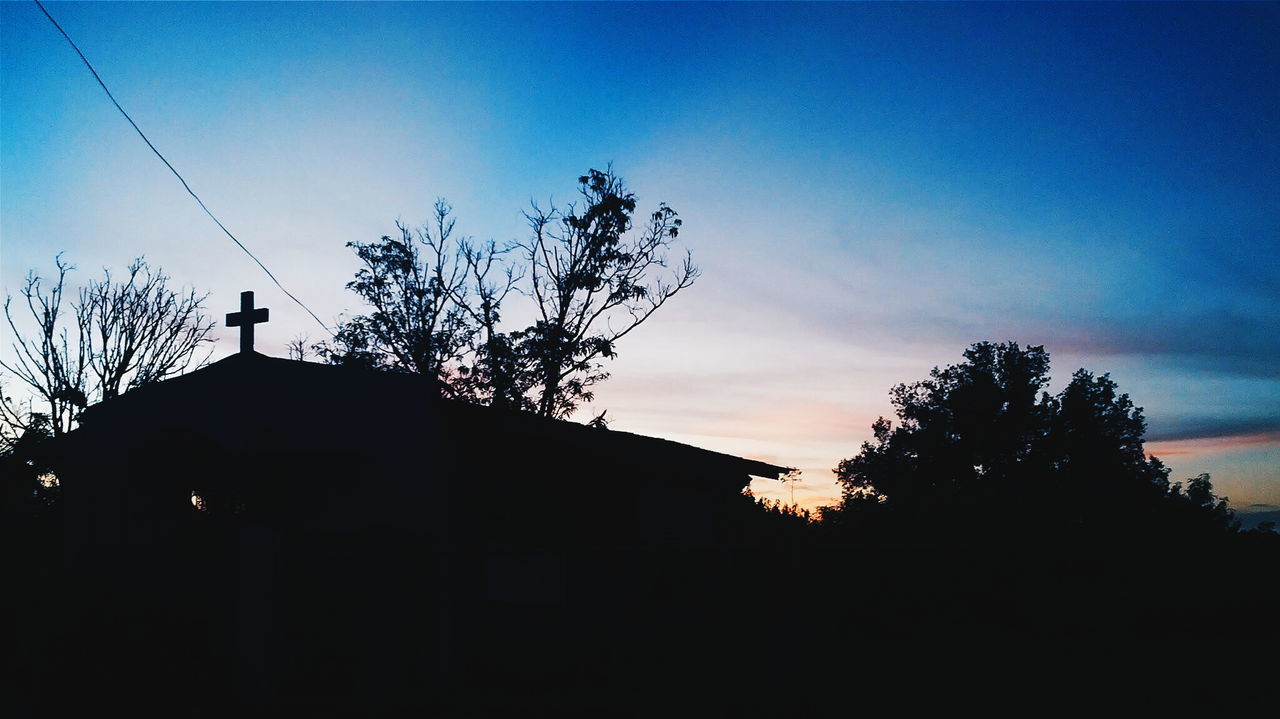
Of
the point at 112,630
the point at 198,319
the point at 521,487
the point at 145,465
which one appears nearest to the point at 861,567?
the point at 521,487

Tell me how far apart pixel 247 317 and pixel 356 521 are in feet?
15.4

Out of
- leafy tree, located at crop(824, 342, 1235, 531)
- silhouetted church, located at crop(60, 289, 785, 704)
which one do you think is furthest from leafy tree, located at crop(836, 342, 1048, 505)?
silhouetted church, located at crop(60, 289, 785, 704)

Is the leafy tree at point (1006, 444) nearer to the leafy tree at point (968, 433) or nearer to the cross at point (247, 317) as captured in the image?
the leafy tree at point (968, 433)

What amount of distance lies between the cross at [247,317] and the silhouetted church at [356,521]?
0.04 metres

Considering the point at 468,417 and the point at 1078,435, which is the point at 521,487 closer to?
the point at 468,417

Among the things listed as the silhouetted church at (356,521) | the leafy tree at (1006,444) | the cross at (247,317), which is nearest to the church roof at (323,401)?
the silhouetted church at (356,521)

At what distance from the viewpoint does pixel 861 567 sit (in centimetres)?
861

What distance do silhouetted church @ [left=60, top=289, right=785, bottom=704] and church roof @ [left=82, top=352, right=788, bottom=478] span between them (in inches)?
1.2

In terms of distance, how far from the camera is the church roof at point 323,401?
10.5 m

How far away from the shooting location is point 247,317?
1307 cm

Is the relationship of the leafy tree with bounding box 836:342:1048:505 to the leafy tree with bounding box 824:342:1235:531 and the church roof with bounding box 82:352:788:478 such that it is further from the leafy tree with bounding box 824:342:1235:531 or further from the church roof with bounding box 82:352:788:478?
the church roof with bounding box 82:352:788:478

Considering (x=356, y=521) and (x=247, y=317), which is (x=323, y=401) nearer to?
(x=356, y=521)

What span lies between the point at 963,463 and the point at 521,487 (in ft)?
129

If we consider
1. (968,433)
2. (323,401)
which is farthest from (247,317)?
(968,433)
